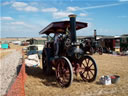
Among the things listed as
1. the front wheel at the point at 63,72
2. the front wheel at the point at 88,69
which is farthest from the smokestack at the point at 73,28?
the front wheel at the point at 88,69

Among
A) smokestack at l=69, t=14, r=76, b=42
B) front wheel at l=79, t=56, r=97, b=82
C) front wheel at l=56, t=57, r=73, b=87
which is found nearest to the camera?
front wheel at l=56, t=57, r=73, b=87

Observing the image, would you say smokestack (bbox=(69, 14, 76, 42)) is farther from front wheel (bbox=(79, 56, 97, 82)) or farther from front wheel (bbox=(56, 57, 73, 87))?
front wheel (bbox=(79, 56, 97, 82))

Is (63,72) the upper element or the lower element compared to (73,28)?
lower

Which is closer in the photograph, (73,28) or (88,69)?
(73,28)

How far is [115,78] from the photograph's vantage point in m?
5.97

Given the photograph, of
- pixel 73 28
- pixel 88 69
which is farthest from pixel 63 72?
pixel 73 28

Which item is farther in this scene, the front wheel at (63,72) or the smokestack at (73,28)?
the smokestack at (73,28)

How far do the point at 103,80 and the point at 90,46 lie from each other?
11.8m

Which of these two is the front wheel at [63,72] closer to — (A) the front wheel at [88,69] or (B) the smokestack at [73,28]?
(B) the smokestack at [73,28]

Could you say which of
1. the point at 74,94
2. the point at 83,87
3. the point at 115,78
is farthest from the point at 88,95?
the point at 115,78

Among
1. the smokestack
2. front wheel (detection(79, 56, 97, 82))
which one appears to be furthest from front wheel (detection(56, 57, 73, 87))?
front wheel (detection(79, 56, 97, 82))

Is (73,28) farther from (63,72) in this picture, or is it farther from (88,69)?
(88,69)

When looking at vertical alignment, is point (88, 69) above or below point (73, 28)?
below

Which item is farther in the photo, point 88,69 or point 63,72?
point 88,69
